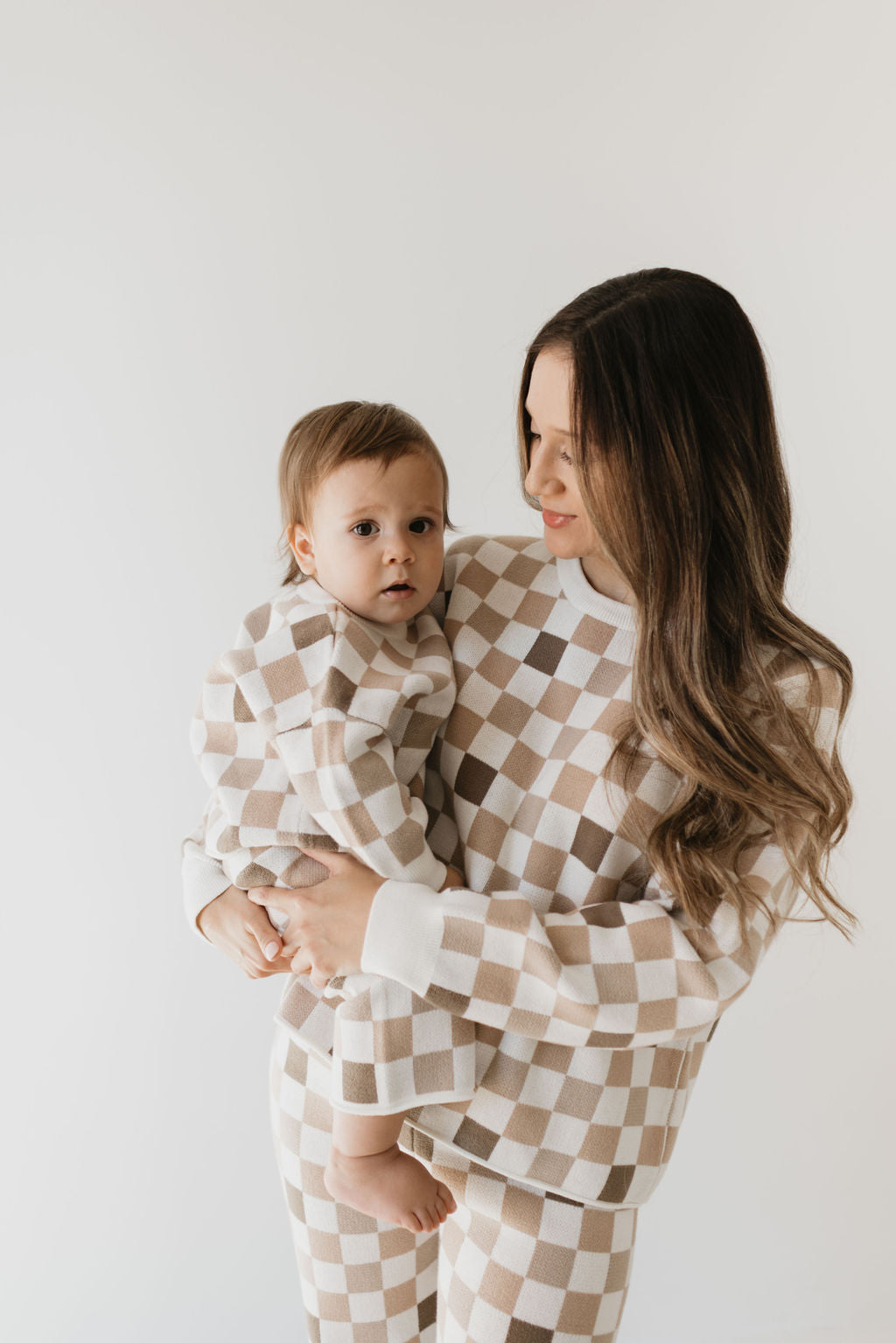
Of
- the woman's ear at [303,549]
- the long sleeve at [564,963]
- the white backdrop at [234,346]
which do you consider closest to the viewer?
the long sleeve at [564,963]

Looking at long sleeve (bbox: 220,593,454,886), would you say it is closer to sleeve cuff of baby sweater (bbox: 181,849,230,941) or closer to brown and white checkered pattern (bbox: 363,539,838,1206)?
brown and white checkered pattern (bbox: 363,539,838,1206)

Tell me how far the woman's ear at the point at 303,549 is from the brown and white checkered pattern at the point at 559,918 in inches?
7.3

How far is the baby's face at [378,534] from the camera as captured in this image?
1.29 meters

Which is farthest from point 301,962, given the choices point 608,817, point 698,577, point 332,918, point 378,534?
point 698,577

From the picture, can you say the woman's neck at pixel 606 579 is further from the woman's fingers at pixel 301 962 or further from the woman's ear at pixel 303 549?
the woman's fingers at pixel 301 962

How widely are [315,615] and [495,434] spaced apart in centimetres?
82

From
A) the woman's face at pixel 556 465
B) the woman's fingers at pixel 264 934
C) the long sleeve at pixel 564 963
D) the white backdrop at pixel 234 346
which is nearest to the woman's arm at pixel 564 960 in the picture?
the long sleeve at pixel 564 963

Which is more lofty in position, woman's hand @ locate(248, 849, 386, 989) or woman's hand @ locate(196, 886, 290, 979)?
woman's hand @ locate(248, 849, 386, 989)

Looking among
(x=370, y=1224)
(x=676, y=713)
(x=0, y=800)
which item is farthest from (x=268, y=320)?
(x=370, y=1224)

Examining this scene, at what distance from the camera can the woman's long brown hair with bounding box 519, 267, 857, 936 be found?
119 centimetres

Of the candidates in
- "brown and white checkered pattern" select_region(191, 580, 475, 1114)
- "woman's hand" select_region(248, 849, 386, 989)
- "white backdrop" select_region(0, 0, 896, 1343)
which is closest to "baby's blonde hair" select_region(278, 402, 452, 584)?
"brown and white checkered pattern" select_region(191, 580, 475, 1114)

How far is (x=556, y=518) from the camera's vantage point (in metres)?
1.28

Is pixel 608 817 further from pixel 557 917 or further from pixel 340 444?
pixel 340 444

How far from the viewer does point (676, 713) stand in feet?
3.93
